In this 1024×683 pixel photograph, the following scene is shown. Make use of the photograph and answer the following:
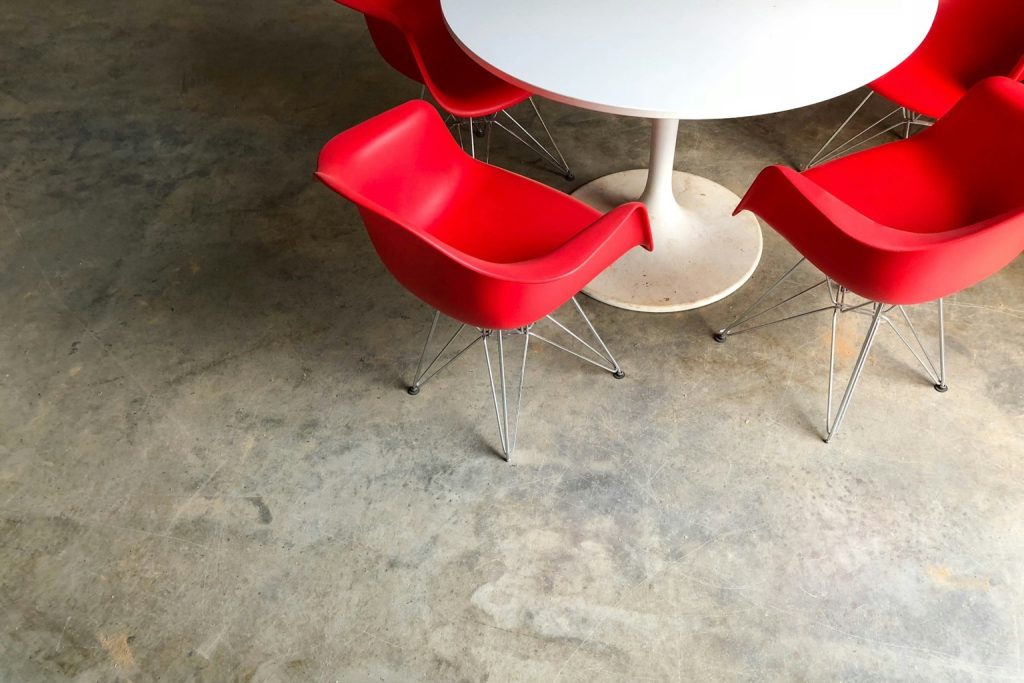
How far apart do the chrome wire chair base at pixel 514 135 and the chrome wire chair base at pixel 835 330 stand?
3.06 ft

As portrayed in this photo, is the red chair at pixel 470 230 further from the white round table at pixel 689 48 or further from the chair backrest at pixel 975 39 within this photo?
the chair backrest at pixel 975 39

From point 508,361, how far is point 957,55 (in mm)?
1775

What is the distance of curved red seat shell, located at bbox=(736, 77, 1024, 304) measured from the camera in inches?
76.5

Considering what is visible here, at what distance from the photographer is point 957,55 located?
292 cm

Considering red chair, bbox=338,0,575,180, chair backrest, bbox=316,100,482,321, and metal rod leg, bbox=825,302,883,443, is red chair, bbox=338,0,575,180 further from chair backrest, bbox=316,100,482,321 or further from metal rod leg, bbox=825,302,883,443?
metal rod leg, bbox=825,302,883,443

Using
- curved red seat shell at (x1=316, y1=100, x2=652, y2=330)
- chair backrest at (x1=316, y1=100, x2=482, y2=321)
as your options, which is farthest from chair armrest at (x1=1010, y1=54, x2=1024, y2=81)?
chair backrest at (x1=316, y1=100, x2=482, y2=321)

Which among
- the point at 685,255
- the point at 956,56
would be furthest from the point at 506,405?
the point at 956,56

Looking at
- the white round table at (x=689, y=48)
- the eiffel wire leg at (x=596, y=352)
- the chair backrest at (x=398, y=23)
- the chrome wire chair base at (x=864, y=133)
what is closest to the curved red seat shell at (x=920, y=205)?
the white round table at (x=689, y=48)

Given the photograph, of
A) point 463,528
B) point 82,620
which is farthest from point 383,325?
point 82,620

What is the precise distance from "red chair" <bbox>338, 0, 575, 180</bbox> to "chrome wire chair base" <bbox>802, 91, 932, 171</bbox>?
1255mm

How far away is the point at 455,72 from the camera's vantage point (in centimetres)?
296

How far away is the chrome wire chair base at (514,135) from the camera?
3.39 m

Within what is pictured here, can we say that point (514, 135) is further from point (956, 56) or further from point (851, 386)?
point (851, 386)

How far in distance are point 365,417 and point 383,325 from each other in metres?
0.38
